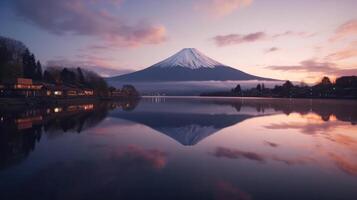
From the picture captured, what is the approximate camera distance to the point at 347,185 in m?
6.88

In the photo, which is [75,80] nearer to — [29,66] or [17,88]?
[29,66]

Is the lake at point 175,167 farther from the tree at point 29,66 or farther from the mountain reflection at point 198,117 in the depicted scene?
the tree at point 29,66

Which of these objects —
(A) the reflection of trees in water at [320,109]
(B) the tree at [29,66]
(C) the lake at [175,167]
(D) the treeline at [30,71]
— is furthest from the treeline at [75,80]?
(C) the lake at [175,167]

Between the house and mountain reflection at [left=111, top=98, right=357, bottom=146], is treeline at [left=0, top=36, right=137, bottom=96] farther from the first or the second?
mountain reflection at [left=111, top=98, right=357, bottom=146]

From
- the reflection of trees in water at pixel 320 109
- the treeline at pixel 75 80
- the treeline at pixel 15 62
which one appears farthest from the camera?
the treeline at pixel 75 80

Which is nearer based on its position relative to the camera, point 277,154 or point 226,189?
point 226,189

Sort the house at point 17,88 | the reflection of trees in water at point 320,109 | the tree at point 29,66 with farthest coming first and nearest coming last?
the tree at point 29,66
the house at point 17,88
the reflection of trees in water at point 320,109

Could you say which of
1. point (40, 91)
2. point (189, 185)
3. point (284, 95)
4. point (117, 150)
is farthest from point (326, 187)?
point (284, 95)

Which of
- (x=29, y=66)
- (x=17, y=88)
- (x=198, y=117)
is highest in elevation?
(x=29, y=66)

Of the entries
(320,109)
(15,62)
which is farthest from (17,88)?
(320,109)

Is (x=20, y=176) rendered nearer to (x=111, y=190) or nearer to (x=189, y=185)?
(x=111, y=190)

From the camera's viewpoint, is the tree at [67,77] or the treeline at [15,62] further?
the tree at [67,77]

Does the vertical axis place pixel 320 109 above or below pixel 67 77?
below

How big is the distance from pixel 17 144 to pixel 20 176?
493 centimetres
